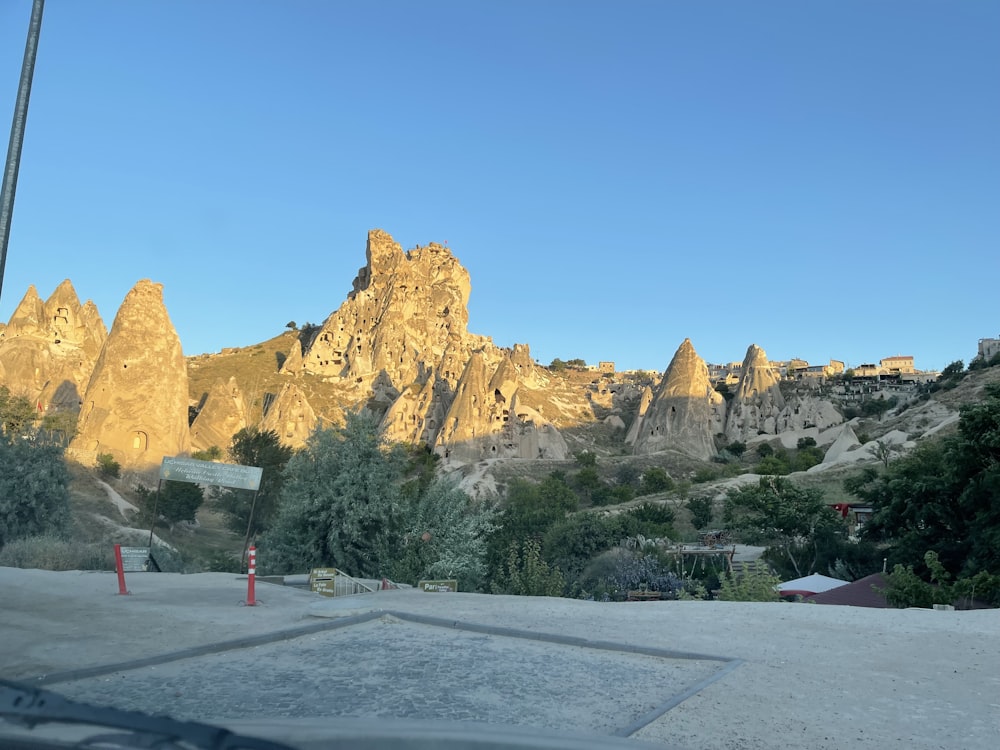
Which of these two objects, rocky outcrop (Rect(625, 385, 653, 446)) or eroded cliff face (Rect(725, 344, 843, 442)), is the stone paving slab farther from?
eroded cliff face (Rect(725, 344, 843, 442))

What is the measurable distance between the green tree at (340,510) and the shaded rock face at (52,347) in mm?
51828

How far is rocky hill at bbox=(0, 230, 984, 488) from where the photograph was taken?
5828 cm

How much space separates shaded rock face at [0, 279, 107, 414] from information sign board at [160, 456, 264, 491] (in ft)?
178

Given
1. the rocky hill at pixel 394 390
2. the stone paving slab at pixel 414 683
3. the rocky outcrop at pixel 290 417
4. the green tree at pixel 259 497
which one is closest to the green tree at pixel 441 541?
the stone paving slab at pixel 414 683

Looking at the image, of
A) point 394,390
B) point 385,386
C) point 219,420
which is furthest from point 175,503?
point 385,386

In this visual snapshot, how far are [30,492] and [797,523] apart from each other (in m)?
26.0

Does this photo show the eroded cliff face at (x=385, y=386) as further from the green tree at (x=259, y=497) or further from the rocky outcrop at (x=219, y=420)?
the green tree at (x=259, y=497)

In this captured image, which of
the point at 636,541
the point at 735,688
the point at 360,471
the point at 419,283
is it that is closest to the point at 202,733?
the point at 735,688

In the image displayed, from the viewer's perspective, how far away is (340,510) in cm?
1894

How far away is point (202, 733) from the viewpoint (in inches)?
137

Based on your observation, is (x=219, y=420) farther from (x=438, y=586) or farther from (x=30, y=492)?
(x=438, y=586)

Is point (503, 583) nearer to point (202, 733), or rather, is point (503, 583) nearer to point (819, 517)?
point (819, 517)

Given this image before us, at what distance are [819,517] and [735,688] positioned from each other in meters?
25.5

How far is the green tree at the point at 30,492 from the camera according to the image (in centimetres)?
2469
